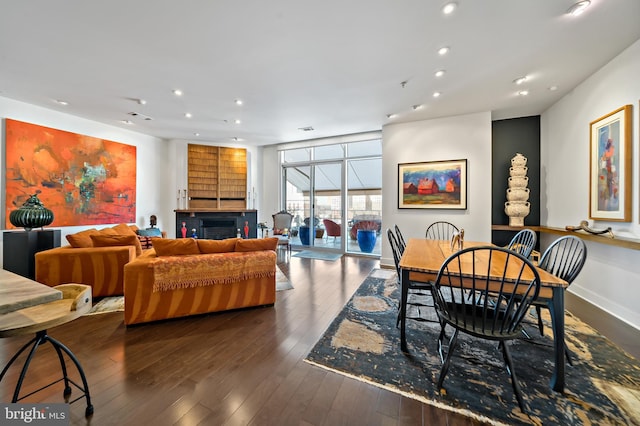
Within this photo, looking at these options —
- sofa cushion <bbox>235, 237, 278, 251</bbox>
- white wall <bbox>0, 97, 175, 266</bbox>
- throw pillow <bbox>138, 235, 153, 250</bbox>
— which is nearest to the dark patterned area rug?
sofa cushion <bbox>235, 237, 278, 251</bbox>

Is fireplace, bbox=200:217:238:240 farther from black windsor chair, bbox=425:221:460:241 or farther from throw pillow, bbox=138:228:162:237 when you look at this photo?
black windsor chair, bbox=425:221:460:241

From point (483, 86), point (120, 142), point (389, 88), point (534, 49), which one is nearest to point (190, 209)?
point (120, 142)

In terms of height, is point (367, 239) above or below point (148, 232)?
below

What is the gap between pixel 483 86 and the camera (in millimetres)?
3412

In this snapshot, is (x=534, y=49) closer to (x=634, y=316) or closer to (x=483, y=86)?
(x=483, y=86)

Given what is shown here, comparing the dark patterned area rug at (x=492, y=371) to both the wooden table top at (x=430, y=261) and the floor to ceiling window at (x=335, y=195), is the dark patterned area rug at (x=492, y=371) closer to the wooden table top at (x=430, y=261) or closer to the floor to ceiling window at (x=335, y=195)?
the wooden table top at (x=430, y=261)

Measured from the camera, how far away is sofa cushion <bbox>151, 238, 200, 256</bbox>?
8.71 ft

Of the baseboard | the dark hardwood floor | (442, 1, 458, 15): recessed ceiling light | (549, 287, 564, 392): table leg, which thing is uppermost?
(442, 1, 458, 15): recessed ceiling light

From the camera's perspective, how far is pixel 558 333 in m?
1.58

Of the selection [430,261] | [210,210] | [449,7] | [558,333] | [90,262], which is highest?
[449,7]

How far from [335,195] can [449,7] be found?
4.66 m

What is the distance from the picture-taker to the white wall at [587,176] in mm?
2529

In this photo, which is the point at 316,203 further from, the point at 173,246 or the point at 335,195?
the point at 173,246

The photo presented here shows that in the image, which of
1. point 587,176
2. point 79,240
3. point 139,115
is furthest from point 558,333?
point 139,115
